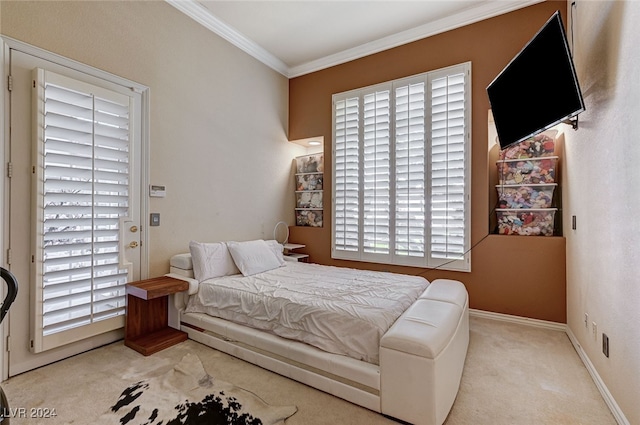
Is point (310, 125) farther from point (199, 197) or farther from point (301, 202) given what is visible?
point (199, 197)

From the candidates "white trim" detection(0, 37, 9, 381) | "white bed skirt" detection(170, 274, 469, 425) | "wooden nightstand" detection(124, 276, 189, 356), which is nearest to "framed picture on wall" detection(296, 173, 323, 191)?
"wooden nightstand" detection(124, 276, 189, 356)

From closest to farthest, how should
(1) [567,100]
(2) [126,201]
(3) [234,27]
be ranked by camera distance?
(1) [567,100] < (2) [126,201] < (3) [234,27]

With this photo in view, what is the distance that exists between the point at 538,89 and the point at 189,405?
3346 mm

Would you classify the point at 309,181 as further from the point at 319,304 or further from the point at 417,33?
the point at 319,304

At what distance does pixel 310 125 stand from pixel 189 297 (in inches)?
117

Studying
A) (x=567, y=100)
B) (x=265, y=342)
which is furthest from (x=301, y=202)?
(x=567, y=100)

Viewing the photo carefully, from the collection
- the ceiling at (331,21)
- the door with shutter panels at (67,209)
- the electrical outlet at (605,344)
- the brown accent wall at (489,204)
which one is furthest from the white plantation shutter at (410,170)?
the door with shutter panels at (67,209)

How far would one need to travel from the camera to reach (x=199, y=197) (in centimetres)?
340

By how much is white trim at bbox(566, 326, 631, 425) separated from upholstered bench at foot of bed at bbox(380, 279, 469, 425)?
829 mm

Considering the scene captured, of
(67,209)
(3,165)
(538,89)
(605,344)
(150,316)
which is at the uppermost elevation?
(538,89)

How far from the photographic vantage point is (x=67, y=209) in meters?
2.29

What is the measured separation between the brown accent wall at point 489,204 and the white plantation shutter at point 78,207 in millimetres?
2908

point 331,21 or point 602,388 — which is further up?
point 331,21

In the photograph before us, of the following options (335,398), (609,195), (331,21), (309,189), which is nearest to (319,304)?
(335,398)
